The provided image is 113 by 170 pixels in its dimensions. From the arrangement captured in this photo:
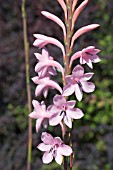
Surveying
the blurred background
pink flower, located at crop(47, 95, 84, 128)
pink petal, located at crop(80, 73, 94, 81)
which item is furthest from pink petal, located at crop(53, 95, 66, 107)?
the blurred background

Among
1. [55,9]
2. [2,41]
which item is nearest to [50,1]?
[55,9]

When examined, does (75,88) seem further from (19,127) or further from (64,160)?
(19,127)

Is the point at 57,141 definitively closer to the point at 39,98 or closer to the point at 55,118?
the point at 55,118

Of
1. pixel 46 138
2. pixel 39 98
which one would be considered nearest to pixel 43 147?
pixel 46 138

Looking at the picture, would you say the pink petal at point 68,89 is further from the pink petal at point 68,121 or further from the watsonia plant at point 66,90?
the pink petal at point 68,121

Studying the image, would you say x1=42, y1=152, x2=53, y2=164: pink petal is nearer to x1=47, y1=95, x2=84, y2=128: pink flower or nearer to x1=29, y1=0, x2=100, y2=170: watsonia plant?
x1=29, y1=0, x2=100, y2=170: watsonia plant

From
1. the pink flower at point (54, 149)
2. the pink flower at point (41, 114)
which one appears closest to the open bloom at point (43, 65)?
the pink flower at point (41, 114)
